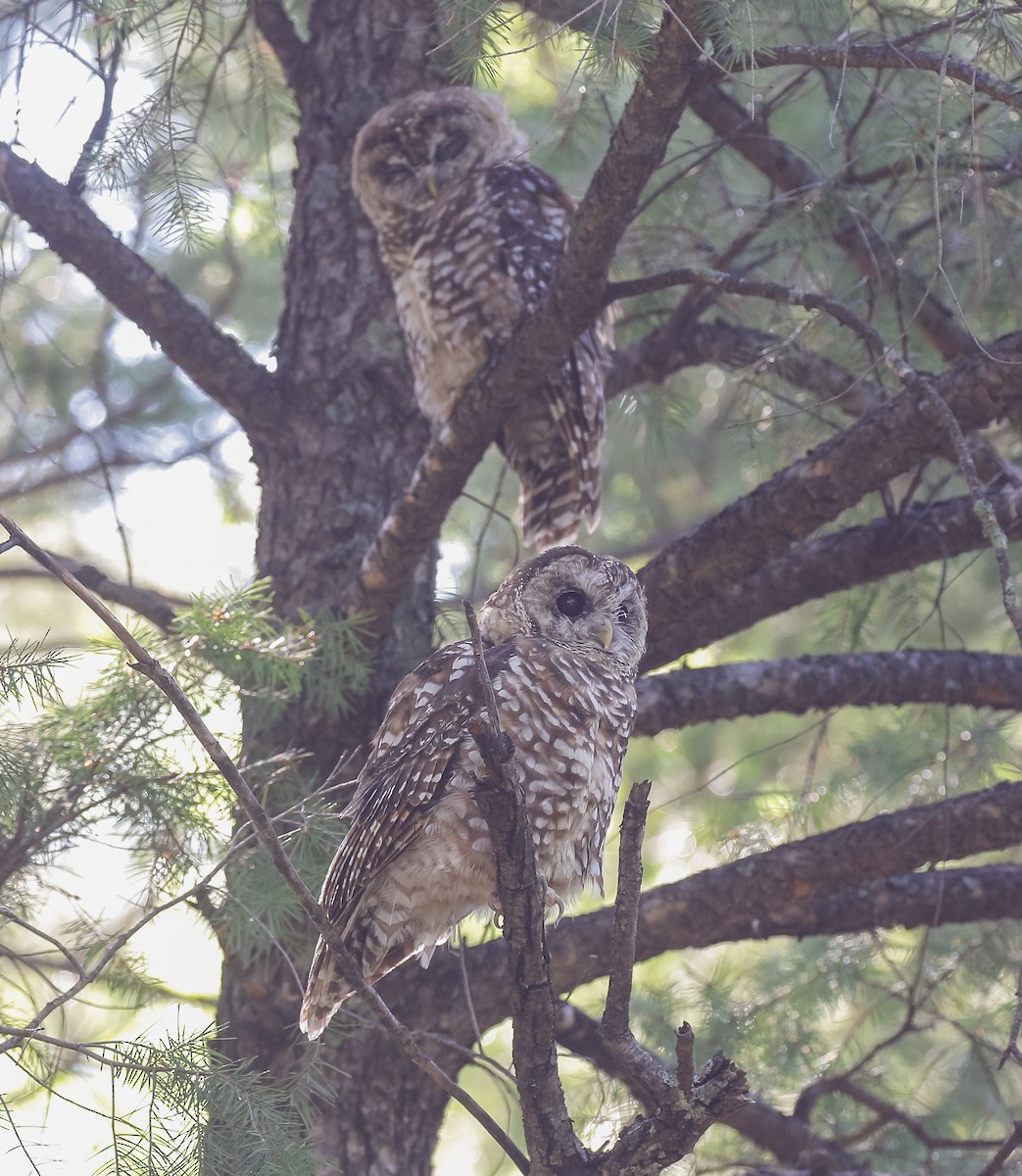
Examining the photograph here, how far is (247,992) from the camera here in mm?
3117

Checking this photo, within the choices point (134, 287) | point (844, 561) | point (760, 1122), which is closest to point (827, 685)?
point (844, 561)

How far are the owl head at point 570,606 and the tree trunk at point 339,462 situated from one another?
63 centimetres

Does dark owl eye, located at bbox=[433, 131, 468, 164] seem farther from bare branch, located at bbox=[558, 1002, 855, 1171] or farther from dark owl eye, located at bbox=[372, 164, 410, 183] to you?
bare branch, located at bbox=[558, 1002, 855, 1171]

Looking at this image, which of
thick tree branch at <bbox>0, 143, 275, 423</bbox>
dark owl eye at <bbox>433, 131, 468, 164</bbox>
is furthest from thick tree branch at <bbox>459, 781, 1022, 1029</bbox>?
dark owl eye at <bbox>433, 131, 468, 164</bbox>

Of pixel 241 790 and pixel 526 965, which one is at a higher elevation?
pixel 241 790

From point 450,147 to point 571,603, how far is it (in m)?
2.02

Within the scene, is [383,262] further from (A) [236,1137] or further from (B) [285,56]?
(A) [236,1137]

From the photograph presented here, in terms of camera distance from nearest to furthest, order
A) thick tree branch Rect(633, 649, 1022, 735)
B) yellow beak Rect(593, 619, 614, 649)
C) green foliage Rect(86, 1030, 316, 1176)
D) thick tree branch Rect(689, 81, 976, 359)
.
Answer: green foliage Rect(86, 1030, 316, 1176) → yellow beak Rect(593, 619, 614, 649) → thick tree branch Rect(633, 649, 1022, 735) → thick tree branch Rect(689, 81, 976, 359)

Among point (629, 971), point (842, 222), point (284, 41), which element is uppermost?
point (284, 41)

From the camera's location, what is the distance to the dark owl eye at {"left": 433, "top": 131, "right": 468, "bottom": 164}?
13.6 feet

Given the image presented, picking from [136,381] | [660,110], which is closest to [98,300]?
[136,381]

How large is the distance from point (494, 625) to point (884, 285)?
1.49 metres

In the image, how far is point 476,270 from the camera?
155 inches

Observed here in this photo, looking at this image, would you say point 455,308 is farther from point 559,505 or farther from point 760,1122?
point 760,1122
